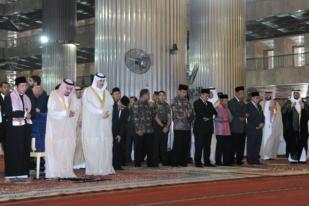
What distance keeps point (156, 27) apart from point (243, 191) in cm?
533

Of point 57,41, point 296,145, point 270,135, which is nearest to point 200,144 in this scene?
point 296,145

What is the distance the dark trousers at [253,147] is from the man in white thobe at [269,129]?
189cm

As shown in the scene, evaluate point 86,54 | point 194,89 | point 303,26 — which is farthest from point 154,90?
point 86,54

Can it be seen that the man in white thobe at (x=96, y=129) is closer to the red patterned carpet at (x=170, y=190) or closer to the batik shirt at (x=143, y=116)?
the red patterned carpet at (x=170, y=190)

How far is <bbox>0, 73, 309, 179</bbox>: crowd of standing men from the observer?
8156 mm

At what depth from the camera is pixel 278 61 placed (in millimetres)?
27641

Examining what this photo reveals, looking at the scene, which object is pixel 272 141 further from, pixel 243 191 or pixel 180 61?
pixel 243 191

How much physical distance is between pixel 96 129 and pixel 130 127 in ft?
9.18

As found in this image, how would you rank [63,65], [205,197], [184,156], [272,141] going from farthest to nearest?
[63,65]
[272,141]
[184,156]
[205,197]

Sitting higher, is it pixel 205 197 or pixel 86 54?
pixel 86 54

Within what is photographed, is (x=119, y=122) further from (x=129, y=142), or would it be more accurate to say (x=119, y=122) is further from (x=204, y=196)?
(x=204, y=196)

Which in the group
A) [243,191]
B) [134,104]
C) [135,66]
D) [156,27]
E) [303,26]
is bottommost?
[243,191]

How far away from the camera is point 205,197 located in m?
6.38

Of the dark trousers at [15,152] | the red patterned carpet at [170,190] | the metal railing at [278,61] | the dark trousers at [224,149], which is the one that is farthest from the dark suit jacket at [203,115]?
the metal railing at [278,61]
